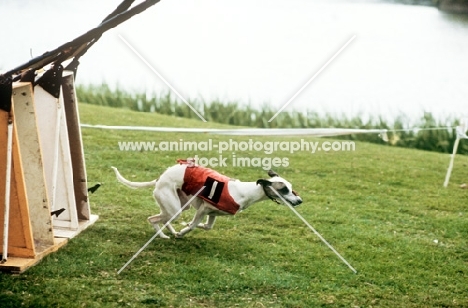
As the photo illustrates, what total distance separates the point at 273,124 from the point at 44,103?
11.1ft

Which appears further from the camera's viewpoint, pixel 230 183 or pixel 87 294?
pixel 230 183

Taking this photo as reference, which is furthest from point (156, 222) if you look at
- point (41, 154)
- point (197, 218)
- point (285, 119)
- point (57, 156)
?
point (285, 119)

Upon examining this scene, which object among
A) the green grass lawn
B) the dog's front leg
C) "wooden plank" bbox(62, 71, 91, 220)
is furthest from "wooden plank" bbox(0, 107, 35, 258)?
the dog's front leg

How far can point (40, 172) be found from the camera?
303cm

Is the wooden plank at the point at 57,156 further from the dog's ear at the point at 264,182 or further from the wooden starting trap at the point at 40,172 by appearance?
the dog's ear at the point at 264,182

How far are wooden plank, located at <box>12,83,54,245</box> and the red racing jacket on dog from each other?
1.96 ft

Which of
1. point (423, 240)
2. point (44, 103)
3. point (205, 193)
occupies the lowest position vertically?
point (423, 240)

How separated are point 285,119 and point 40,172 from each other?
3626mm

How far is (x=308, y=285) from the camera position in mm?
2998

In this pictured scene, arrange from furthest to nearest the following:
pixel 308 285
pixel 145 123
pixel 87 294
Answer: pixel 145 123, pixel 308 285, pixel 87 294

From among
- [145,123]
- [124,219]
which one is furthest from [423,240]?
[145,123]

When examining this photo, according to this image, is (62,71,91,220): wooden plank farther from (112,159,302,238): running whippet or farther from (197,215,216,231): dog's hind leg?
(197,215,216,231): dog's hind leg

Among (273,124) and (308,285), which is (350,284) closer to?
(308,285)

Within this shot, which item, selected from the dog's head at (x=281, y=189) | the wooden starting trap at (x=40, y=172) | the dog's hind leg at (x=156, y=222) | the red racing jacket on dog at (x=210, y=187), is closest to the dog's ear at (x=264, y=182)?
the dog's head at (x=281, y=189)
